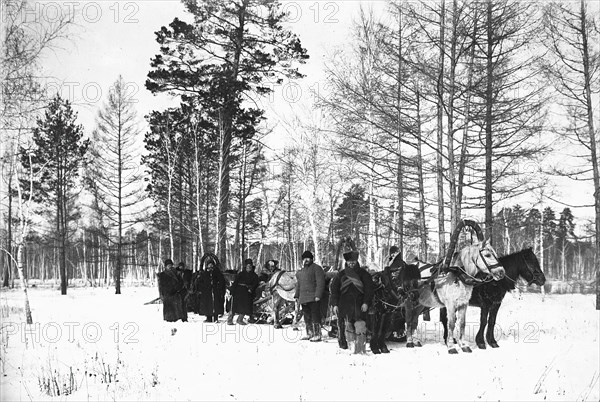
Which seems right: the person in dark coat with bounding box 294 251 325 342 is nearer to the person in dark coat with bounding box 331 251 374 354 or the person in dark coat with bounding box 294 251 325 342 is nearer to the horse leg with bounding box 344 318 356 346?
the person in dark coat with bounding box 331 251 374 354

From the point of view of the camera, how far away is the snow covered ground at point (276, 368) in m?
7.52

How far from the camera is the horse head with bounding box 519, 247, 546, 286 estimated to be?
33.6 ft

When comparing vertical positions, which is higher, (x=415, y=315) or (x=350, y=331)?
(x=415, y=315)

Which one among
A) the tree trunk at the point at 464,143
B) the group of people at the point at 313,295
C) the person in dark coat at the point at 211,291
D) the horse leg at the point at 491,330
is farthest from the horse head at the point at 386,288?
the person in dark coat at the point at 211,291

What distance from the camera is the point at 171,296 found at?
15.1 metres

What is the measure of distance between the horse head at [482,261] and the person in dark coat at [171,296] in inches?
330

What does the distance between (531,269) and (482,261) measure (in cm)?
114

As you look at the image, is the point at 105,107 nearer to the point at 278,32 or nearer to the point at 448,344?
the point at 278,32

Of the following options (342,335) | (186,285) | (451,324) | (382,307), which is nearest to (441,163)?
(382,307)

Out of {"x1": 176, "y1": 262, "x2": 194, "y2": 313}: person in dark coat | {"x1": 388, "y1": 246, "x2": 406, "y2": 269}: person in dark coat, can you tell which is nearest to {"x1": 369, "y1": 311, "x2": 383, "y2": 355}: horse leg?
{"x1": 388, "y1": 246, "x2": 406, "y2": 269}: person in dark coat

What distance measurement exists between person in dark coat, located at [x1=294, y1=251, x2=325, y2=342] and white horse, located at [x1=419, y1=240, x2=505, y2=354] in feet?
8.09

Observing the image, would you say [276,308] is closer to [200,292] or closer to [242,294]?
→ [242,294]

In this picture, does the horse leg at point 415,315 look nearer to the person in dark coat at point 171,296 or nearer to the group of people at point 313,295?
the group of people at point 313,295

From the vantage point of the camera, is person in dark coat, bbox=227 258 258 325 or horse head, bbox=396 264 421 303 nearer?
horse head, bbox=396 264 421 303
